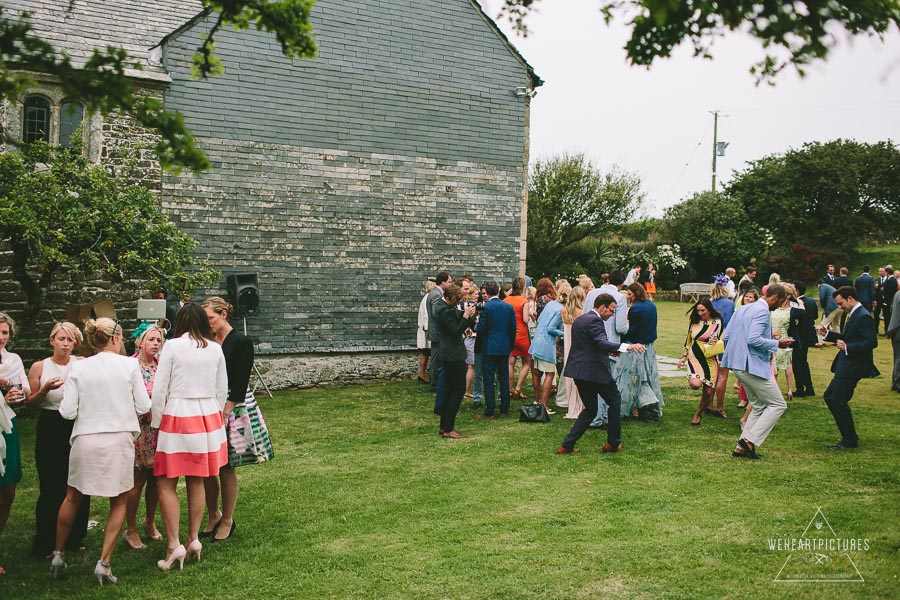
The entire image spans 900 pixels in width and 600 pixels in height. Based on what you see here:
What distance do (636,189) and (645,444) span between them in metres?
28.5

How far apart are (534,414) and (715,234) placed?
28781 mm

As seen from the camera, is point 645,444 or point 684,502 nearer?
point 684,502

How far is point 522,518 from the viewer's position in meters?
6.46

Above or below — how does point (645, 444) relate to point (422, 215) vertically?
below

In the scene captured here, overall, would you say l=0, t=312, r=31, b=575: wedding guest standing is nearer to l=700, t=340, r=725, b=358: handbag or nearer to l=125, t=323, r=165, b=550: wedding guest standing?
l=125, t=323, r=165, b=550: wedding guest standing

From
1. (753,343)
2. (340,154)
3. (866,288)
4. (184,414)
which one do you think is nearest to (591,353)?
(753,343)

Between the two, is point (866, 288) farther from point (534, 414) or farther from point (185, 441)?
point (185, 441)

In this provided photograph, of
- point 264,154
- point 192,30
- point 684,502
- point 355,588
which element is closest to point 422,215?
point 264,154

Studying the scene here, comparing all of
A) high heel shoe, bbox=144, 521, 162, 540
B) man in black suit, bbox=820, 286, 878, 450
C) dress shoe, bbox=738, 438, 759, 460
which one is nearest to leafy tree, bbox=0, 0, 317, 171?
high heel shoe, bbox=144, 521, 162, 540

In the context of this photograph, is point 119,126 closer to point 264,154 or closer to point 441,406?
point 264,154

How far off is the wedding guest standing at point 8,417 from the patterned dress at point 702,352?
8.38 metres

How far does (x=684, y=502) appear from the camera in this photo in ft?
22.3

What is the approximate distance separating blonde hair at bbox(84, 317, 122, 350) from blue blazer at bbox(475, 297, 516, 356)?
630 centimetres

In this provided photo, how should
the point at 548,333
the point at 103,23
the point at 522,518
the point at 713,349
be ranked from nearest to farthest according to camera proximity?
1. the point at 522,518
2. the point at 713,349
3. the point at 548,333
4. the point at 103,23
